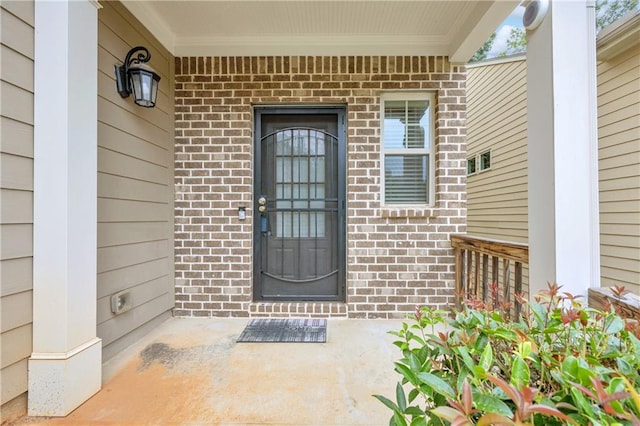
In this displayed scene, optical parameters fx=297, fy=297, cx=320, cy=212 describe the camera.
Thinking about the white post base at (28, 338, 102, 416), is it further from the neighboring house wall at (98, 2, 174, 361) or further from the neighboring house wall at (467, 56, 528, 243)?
the neighboring house wall at (467, 56, 528, 243)

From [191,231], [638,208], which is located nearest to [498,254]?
[638,208]

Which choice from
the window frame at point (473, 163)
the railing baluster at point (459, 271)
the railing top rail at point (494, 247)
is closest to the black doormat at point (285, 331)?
the railing baluster at point (459, 271)

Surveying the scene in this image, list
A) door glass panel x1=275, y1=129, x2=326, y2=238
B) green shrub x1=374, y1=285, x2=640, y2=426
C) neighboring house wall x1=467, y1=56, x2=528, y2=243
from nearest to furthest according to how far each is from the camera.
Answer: green shrub x1=374, y1=285, x2=640, y2=426
door glass panel x1=275, y1=129, x2=326, y2=238
neighboring house wall x1=467, y1=56, x2=528, y2=243

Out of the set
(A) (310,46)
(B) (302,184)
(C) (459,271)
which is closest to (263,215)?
(B) (302,184)

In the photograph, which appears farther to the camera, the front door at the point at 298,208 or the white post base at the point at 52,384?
the front door at the point at 298,208

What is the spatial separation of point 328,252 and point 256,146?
4.15ft

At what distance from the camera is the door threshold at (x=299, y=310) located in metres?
→ 2.78

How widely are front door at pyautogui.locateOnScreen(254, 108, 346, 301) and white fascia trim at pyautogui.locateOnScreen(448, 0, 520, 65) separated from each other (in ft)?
4.00

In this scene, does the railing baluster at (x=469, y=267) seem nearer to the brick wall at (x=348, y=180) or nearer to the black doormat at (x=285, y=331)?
the brick wall at (x=348, y=180)

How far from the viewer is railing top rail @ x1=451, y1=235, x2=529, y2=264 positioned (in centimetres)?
193

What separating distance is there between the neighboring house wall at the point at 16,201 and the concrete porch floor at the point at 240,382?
29 centimetres

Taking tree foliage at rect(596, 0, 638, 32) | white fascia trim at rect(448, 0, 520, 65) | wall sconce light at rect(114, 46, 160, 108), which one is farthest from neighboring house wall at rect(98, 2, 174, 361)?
tree foliage at rect(596, 0, 638, 32)

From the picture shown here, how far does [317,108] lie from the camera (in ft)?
9.49

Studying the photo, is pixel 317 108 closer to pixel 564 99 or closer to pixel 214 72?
pixel 214 72
